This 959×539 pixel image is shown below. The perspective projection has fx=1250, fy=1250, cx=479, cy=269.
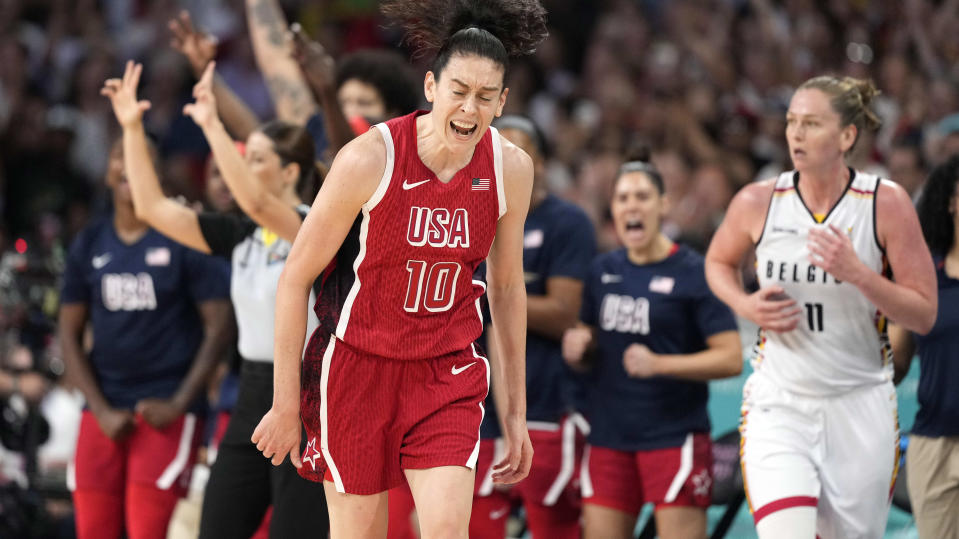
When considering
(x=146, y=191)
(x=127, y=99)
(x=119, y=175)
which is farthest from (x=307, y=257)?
(x=119, y=175)

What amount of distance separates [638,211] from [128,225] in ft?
8.04

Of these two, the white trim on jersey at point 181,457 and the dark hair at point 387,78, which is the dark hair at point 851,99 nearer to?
the dark hair at point 387,78

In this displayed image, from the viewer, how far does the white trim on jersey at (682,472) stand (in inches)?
211

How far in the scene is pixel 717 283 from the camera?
16.3 ft

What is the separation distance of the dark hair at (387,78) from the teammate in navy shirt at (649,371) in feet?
4.46

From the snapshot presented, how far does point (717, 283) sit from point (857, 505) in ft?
3.27

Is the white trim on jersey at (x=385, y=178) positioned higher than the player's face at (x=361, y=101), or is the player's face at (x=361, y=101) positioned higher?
the player's face at (x=361, y=101)

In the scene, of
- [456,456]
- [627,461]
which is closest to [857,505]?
[627,461]

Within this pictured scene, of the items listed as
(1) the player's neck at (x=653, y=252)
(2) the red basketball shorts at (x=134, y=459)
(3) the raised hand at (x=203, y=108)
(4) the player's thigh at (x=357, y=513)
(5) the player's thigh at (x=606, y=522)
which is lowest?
(5) the player's thigh at (x=606, y=522)

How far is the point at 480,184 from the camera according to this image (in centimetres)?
380

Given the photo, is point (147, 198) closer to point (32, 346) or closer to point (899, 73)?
point (32, 346)

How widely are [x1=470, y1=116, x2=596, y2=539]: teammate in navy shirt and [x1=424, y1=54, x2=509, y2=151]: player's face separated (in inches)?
85.4

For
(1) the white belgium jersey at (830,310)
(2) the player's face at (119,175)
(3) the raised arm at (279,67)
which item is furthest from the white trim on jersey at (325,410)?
(3) the raised arm at (279,67)

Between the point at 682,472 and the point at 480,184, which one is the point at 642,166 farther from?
the point at 480,184
